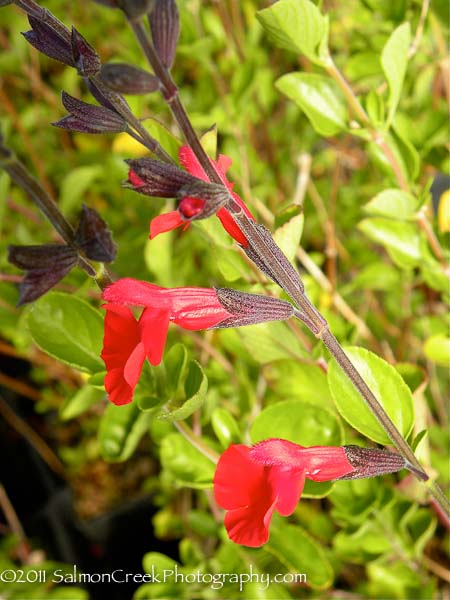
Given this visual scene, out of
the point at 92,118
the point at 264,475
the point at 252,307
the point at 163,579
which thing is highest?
the point at 92,118

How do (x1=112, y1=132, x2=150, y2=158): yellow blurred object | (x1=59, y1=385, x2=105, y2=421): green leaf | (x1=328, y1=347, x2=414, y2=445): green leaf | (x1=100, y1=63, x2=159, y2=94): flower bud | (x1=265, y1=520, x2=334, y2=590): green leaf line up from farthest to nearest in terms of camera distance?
(x1=112, y1=132, x2=150, y2=158): yellow blurred object, (x1=59, y1=385, x2=105, y2=421): green leaf, (x1=265, y1=520, x2=334, y2=590): green leaf, (x1=328, y1=347, x2=414, y2=445): green leaf, (x1=100, y1=63, x2=159, y2=94): flower bud

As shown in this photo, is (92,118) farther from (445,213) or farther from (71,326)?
(445,213)

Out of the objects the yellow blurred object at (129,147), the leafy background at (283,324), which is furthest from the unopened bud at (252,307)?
the yellow blurred object at (129,147)

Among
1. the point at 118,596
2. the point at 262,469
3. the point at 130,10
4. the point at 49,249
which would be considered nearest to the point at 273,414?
the point at 262,469

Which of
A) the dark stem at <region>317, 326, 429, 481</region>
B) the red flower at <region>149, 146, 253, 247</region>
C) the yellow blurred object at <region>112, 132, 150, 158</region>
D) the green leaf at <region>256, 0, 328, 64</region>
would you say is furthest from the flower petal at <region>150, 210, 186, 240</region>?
the yellow blurred object at <region>112, 132, 150, 158</region>

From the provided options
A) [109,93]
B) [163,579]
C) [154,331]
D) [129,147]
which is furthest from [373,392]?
[129,147]

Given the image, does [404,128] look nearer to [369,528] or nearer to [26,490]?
[369,528]

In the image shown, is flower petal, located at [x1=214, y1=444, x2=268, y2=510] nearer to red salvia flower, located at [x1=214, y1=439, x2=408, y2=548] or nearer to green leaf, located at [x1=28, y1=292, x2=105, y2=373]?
red salvia flower, located at [x1=214, y1=439, x2=408, y2=548]
